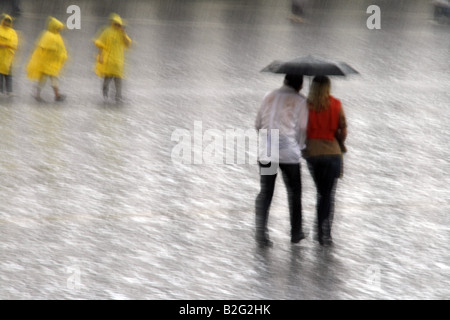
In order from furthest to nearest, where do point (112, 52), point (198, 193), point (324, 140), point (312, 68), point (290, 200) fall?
1. point (112, 52)
2. point (198, 193)
3. point (290, 200)
4. point (324, 140)
5. point (312, 68)

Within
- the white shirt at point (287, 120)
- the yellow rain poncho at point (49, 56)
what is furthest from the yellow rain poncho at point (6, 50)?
the white shirt at point (287, 120)

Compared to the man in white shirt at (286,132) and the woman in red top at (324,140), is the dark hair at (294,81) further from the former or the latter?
the woman in red top at (324,140)

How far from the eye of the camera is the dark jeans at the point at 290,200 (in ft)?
Result: 26.4

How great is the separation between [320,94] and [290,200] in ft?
3.08

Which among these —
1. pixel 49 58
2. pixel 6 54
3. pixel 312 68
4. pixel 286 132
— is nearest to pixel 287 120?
pixel 286 132

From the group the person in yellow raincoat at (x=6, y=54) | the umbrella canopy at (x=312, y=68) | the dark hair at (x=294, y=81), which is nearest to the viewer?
the umbrella canopy at (x=312, y=68)

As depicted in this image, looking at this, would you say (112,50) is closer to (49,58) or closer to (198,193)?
A: (49,58)

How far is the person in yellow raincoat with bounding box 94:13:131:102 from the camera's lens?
1523cm

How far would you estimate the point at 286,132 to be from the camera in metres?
7.86

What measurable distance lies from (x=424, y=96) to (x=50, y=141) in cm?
668

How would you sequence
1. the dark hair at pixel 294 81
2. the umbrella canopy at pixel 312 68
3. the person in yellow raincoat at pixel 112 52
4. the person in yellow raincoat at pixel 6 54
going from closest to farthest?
the umbrella canopy at pixel 312 68, the dark hair at pixel 294 81, the person in yellow raincoat at pixel 112 52, the person in yellow raincoat at pixel 6 54

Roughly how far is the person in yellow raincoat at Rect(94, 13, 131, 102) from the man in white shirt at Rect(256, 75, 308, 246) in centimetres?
751

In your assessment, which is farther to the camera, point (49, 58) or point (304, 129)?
point (49, 58)
